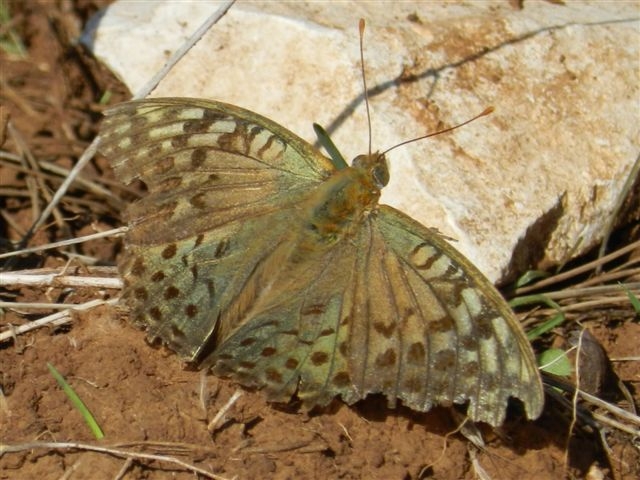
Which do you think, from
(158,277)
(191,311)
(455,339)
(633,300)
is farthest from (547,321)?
(158,277)

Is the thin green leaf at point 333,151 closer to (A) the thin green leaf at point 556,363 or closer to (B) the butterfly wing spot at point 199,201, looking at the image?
(B) the butterfly wing spot at point 199,201

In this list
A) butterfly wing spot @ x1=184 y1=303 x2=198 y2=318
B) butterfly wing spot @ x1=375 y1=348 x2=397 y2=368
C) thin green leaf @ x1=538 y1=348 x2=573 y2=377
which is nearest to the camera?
butterfly wing spot @ x1=375 y1=348 x2=397 y2=368

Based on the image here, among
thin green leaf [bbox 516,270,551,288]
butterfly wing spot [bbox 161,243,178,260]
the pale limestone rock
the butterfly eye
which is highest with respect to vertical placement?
the pale limestone rock

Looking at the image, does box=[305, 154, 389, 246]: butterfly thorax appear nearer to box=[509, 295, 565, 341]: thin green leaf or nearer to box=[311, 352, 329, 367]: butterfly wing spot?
box=[311, 352, 329, 367]: butterfly wing spot

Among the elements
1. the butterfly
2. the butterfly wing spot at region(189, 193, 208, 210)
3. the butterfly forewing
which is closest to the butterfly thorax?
the butterfly

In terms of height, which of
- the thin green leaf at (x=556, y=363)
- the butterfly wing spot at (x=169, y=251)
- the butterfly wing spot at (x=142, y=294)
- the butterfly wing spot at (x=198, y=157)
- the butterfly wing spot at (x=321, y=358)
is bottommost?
the butterfly wing spot at (x=142, y=294)

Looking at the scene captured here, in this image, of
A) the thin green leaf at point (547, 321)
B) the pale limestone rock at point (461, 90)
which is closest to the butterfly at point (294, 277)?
the pale limestone rock at point (461, 90)

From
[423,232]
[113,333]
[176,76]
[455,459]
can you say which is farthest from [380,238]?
[176,76]

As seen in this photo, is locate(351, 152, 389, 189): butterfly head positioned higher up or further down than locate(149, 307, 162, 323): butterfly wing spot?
higher up
